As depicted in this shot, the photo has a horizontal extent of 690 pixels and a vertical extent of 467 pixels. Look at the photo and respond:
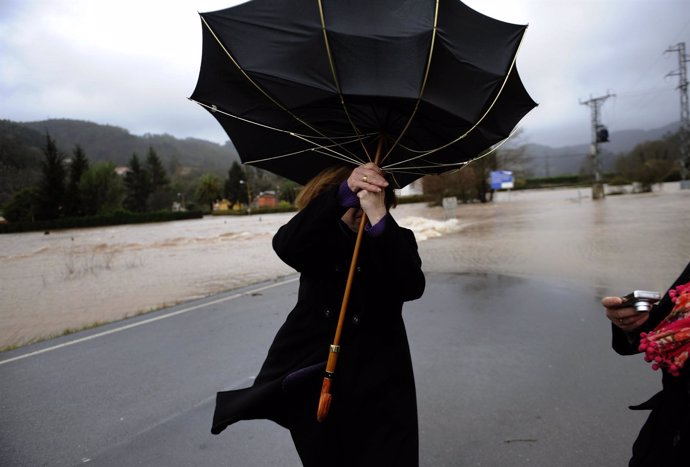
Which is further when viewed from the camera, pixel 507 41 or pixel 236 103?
pixel 236 103

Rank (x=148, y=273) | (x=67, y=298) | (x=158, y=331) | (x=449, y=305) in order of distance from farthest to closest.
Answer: (x=148, y=273) < (x=67, y=298) < (x=449, y=305) < (x=158, y=331)

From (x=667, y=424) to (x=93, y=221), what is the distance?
53.7 meters

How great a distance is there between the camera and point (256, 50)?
1.69 m

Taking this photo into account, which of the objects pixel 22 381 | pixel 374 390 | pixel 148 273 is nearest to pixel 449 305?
pixel 374 390

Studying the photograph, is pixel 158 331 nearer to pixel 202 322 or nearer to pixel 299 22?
pixel 202 322

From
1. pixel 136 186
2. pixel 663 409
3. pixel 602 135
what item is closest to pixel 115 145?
pixel 136 186

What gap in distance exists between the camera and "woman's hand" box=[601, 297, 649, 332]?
1.62 m

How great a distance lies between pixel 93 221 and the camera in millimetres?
46438

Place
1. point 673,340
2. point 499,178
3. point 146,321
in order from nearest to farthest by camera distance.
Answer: point 673,340 → point 146,321 → point 499,178

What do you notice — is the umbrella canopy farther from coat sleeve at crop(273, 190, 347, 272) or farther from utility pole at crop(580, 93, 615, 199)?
utility pole at crop(580, 93, 615, 199)

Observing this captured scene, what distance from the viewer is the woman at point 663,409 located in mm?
1342

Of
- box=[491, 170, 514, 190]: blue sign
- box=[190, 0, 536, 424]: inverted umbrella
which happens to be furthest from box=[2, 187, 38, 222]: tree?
box=[491, 170, 514, 190]: blue sign

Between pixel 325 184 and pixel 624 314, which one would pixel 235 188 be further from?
pixel 624 314

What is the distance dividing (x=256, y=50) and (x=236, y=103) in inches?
12.1
